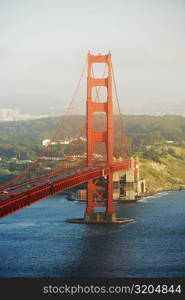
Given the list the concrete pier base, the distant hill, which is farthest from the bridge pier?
the distant hill

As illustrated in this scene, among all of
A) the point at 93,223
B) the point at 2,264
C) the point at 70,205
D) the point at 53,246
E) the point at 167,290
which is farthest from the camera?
the point at 70,205

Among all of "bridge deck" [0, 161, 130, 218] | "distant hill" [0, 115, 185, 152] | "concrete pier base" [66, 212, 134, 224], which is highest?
"distant hill" [0, 115, 185, 152]

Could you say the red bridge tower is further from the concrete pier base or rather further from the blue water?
the blue water

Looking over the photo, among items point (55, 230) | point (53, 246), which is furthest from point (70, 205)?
point (53, 246)

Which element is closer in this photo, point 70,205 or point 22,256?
point 22,256

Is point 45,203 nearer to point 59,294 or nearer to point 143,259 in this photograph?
point 143,259

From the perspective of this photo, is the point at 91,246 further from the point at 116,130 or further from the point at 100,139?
the point at 116,130

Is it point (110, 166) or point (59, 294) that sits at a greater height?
point (110, 166)

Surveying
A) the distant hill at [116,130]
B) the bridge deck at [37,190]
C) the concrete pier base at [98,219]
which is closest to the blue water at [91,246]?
the concrete pier base at [98,219]
